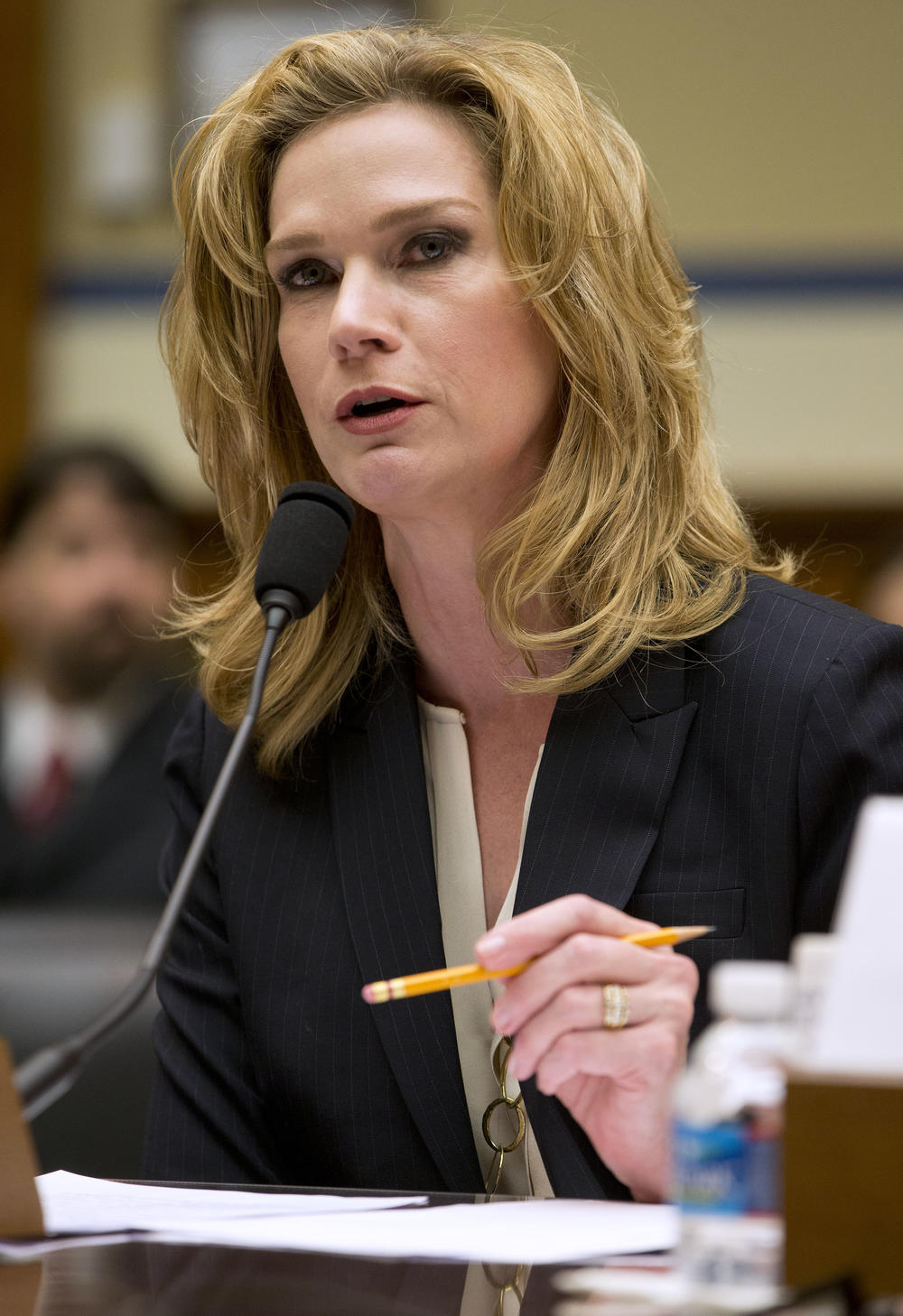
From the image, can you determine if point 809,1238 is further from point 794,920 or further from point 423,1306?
point 794,920

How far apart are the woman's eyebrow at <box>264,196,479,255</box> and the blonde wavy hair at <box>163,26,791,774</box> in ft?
0.13

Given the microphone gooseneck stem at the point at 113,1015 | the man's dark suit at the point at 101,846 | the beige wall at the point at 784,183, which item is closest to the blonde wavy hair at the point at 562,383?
the microphone gooseneck stem at the point at 113,1015

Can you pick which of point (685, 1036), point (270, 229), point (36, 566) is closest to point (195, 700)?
point (270, 229)

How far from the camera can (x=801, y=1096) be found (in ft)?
1.94

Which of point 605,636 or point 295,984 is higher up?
point 605,636

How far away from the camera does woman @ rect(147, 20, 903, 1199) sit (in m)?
1.18

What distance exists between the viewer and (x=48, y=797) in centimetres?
279

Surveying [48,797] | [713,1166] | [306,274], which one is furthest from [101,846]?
[713,1166]

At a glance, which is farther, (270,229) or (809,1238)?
(270,229)

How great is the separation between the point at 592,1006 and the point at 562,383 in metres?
0.64

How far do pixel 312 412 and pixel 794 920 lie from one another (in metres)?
0.54

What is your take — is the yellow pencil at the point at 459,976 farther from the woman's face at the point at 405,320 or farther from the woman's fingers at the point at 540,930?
the woman's face at the point at 405,320

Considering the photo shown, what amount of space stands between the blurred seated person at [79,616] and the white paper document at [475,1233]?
189cm

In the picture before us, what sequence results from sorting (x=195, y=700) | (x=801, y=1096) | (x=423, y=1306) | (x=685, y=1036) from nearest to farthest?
(x=801, y=1096)
(x=423, y=1306)
(x=685, y=1036)
(x=195, y=700)
